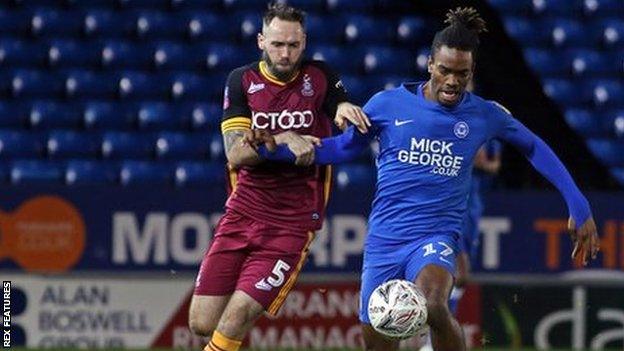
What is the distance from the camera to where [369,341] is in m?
7.87

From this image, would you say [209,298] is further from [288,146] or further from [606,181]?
[606,181]

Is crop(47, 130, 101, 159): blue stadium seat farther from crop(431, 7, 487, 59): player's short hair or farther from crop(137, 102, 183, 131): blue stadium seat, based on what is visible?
crop(431, 7, 487, 59): player's short hair

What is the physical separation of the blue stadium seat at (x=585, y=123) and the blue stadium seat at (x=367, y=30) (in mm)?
1814

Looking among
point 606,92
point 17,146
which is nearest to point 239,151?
point 17,146

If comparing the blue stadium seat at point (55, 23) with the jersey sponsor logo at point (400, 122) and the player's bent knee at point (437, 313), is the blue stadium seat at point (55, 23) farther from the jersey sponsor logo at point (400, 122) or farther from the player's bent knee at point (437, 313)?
the player's bent knee at point (437, 313)

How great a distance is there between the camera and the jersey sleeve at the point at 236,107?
26.6ft

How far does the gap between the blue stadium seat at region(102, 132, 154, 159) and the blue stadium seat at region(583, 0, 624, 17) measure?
14.2ft

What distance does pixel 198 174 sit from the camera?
14344 millimetres

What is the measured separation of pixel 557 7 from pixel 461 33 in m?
8.41

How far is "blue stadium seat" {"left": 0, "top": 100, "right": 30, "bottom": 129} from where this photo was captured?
14820 millimetres

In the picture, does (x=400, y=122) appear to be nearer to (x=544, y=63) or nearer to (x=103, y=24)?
(x=544, y=63)

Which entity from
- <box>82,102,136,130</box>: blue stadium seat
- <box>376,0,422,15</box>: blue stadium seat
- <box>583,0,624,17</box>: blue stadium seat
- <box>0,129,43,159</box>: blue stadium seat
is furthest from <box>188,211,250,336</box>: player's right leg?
<box>583,0,624,17</box>: blue stadium seat

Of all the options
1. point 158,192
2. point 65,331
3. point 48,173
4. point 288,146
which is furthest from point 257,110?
point 48,173

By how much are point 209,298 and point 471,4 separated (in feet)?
26.5
